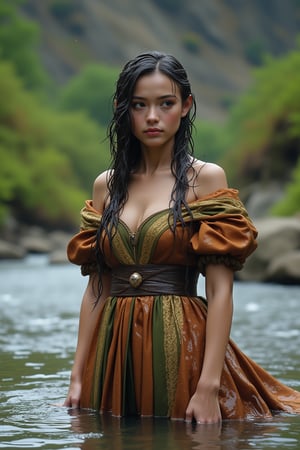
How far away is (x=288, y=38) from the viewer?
177250mm

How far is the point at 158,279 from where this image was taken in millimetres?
5414

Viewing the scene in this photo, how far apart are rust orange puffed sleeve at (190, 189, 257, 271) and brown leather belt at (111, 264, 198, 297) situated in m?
0.15

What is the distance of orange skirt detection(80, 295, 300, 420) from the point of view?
527 cm

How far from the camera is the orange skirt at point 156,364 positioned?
17.3 ft

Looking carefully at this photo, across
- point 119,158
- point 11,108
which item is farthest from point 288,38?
point 119,158

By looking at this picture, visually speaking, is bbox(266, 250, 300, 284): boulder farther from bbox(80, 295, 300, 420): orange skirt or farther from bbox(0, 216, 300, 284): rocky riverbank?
bbox(80, 295, 300, 420): orange skirt

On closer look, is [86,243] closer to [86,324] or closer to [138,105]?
[86,324]

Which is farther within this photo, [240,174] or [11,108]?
[11,108]

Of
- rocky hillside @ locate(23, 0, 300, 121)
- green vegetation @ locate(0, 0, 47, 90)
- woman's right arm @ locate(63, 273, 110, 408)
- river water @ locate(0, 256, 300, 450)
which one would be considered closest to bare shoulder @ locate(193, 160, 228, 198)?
woman's right arm @ locate(63, 273, 110, 408)

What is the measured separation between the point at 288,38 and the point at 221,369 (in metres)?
176

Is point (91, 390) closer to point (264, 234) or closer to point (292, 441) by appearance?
point (292, 441)

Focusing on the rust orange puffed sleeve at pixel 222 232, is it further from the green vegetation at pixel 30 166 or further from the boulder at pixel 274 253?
the green vegetation at pixel 30 166

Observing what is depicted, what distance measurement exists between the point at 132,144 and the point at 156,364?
107cm

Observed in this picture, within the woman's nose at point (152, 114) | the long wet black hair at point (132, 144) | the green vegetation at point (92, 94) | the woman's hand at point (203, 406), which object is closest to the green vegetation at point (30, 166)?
the green vegetation at point (92, 94)
